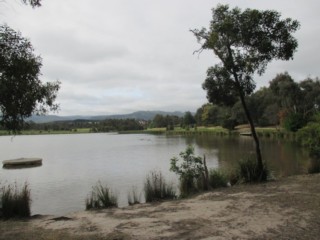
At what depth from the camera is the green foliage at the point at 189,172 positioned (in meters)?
14.2

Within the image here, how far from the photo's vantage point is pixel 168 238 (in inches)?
281

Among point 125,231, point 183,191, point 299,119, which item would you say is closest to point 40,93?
point 125,231

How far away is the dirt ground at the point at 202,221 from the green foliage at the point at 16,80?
2574 millimetres

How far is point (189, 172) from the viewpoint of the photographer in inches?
576

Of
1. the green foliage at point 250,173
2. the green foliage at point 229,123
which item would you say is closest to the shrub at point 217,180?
the green foliage at point 250,173

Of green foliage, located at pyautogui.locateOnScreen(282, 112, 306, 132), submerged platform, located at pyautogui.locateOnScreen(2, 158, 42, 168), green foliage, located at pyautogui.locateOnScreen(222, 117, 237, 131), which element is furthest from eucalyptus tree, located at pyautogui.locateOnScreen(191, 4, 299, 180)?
green foliage, located at pyautogui.locateOnScreen(222, 117, 237, 131)

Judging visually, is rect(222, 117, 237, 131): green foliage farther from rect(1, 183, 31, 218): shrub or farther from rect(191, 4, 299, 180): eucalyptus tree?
rect(1, 183, 31, 218): shrub

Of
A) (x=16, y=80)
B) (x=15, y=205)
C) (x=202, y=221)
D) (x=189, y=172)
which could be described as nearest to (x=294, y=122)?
(x=189, y=172)

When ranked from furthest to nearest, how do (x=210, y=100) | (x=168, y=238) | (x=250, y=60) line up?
(x=210, y=100), (x=250, y=60), (x=168, y=238)

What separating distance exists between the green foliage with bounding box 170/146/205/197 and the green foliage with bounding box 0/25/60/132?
8.12 meters

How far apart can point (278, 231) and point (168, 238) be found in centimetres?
220

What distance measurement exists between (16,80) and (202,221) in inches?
194

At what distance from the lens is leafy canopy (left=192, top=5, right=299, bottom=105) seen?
13477 millimetres

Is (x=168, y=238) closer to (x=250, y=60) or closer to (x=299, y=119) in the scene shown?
(x=250, y=60)
